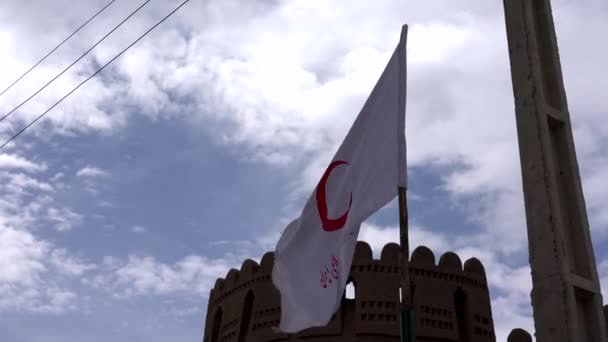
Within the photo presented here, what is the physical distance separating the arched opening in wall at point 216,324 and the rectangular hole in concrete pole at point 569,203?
18.8 metres

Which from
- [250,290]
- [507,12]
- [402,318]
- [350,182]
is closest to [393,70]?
[350,182]

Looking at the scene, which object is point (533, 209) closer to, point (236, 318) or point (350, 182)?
point (350, 182)

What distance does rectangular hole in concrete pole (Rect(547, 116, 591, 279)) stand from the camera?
22.8 feet

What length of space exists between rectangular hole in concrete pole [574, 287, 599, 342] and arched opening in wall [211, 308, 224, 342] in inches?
754

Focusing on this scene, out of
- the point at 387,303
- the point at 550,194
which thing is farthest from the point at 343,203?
the point at 387,303

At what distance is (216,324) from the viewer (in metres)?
25.1

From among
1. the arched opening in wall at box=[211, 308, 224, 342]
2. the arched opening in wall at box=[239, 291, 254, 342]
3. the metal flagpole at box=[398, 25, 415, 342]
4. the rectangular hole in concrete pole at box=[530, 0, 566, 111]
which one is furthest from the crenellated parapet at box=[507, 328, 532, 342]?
the metal flagpole at box=[398, 25, 415, 342]

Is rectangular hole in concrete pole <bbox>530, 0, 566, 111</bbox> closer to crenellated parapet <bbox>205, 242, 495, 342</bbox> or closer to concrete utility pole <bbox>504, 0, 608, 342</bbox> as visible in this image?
concrete utility pole <bbox>504, 0, 608, 342</bbox>

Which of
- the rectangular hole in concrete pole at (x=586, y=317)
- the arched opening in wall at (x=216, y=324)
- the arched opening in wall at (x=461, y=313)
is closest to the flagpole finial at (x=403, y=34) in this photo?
the rectangular hole in concrete pole at (x=586, y=317)

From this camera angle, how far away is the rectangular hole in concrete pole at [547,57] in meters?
7.93

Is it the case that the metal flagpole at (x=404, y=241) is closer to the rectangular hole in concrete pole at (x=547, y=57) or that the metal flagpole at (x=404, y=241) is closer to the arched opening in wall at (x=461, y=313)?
the rectangular hole in concrete pole at (x=547, y=57)

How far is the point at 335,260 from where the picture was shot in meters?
7.14

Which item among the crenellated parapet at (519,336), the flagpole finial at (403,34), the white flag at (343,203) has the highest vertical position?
the crenellated parapet at (519,336)

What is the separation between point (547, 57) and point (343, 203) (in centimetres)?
317
